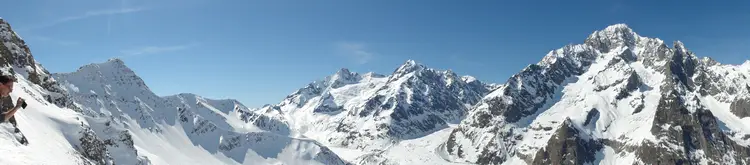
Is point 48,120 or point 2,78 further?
point 48,120

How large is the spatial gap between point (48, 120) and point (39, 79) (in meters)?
46.6

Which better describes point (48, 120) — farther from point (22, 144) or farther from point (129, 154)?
point (22, 144)

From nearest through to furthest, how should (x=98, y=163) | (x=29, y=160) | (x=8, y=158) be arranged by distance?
1. (x=8, y=158)
2. (x=29, y=160)
3. (x=98, y=163)

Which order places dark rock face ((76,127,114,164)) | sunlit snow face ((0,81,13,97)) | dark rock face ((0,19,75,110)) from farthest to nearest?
dark rock face ((0,19,75,110))
dark rock face ((76,127,114,164))
sunlit snow face ((0,81,13,97))

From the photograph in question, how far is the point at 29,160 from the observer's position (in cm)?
4053

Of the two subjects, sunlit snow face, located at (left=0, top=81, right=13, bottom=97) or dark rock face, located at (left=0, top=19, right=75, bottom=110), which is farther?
dark rock face, located at (left=0, top=19, right=75, bottom=110)

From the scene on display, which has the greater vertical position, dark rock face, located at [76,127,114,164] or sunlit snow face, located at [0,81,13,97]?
dark rock face, located at [76,127,114,164]

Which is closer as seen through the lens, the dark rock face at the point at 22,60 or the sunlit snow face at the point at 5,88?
the sunlit snow face at the point at 5,88

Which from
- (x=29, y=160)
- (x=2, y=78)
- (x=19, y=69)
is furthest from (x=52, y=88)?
(x=2, y=78)

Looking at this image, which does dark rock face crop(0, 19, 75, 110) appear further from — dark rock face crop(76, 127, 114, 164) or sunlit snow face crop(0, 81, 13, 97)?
sunlit snow face crop(0, 81, 13, 97)

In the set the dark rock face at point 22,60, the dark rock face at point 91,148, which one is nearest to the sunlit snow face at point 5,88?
the dark rock face at point 91,148

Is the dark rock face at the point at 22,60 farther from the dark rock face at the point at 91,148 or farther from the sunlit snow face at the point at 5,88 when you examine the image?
the sunlit snow face at the point at 5,88

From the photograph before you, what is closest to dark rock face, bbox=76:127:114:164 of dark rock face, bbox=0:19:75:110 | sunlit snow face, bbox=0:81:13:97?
dark rock face, bbox=0:19:75:110

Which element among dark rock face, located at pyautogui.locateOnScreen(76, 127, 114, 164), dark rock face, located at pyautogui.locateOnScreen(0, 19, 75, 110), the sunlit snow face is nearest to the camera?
the sunlit snow face
